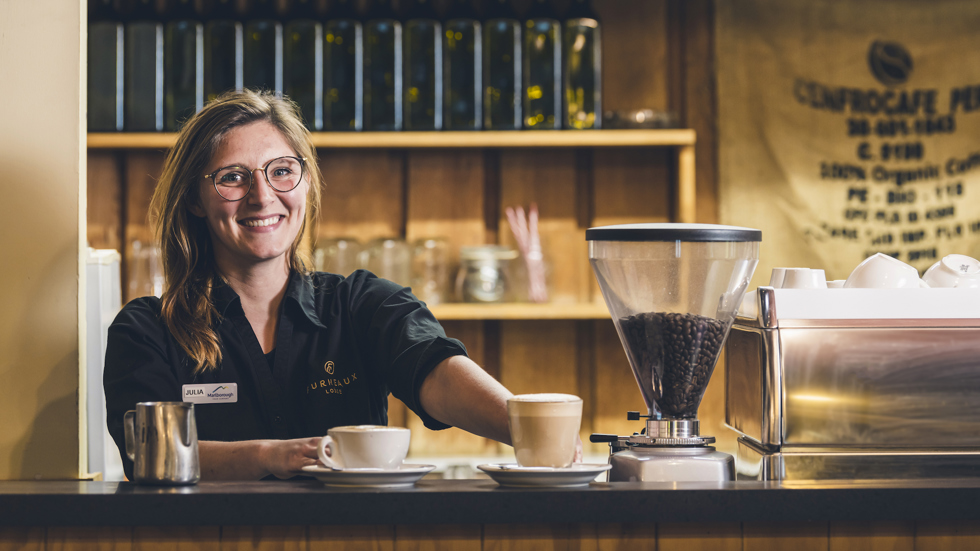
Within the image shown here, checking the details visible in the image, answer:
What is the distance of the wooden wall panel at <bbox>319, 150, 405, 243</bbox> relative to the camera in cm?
247

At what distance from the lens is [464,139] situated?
2.27 meters

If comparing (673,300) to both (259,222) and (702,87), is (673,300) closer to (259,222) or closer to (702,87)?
(259,222)

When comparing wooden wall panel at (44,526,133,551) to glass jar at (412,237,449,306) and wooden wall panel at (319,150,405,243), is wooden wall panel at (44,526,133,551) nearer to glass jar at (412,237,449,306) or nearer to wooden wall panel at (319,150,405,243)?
glass jar at (412,237,449,306)

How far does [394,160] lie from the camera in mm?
2482

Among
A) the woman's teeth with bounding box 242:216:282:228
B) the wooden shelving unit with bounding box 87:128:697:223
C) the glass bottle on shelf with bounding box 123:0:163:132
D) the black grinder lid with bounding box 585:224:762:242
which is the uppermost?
the glass bottle on shelf with bounding box 123:0:163:132

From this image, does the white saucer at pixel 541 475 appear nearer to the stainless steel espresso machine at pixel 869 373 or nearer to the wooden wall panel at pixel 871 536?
the wooden wall panel at pixel 871 536

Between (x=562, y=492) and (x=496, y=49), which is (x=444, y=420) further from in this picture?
(x=496, y=49)

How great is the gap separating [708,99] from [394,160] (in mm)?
902

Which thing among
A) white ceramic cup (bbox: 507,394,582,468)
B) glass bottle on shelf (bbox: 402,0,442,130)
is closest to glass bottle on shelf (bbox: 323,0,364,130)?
glass bottle on shelf (bbox: 402,0,442,130)

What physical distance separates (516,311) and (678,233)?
1.22 m

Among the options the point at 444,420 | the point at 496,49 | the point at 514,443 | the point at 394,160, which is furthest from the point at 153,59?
the point at 514,443

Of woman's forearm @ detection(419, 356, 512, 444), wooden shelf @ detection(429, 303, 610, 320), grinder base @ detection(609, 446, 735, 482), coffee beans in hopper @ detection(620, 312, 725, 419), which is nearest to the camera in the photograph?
grinder base @ detection(609, 446, 735, 482)

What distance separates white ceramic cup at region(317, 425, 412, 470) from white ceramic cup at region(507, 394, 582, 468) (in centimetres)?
11

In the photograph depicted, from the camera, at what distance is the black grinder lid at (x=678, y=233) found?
1060mm
